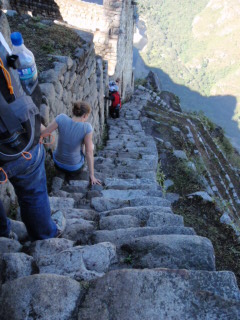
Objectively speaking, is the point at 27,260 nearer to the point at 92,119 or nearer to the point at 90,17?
the point at 92,119

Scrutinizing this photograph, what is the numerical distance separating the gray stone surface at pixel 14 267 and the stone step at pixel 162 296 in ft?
1.34

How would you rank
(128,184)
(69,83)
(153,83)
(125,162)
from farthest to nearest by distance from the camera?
(153,83)
(125,162)
(69,83)
(128,184)

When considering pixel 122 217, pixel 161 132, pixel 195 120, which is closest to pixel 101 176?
pixel 122 217

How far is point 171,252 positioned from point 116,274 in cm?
43

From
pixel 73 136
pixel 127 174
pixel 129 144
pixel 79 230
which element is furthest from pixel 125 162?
pixel 79 230

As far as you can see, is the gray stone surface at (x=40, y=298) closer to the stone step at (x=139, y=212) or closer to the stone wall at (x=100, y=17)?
the stone step at (x=139, y=212)

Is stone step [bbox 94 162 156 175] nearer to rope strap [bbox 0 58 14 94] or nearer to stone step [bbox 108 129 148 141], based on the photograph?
stone step [bbox 108 129 148 141]

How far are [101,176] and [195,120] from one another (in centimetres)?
792

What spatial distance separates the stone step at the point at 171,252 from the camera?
5.20ft

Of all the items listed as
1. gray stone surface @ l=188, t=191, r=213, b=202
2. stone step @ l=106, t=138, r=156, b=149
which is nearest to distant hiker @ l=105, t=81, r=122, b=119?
stone step @ l=106, t=138, r=156, b=149

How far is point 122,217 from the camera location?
91.2 inches

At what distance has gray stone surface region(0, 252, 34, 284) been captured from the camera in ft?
4.82

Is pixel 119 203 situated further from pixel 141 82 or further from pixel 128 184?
pixel 141 82

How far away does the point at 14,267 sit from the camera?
1.49m
